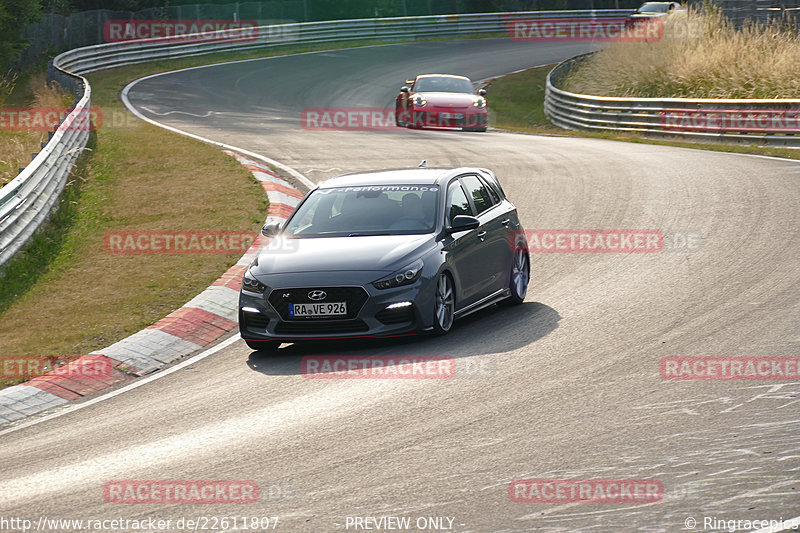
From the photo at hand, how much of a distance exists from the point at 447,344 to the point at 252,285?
6.15 ft

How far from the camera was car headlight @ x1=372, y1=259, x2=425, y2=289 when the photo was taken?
9.70m

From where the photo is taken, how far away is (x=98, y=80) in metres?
37.4

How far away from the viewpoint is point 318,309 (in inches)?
382

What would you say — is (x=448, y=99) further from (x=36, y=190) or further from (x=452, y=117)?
(x=36, y=190)

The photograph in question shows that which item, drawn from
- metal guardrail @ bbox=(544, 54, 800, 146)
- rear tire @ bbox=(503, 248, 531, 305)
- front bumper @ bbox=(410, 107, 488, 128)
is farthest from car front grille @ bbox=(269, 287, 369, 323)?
front bumper @ bbox=(410, 107, 488, 128)

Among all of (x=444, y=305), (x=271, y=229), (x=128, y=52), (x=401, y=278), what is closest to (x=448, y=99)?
(x=128, y=52)

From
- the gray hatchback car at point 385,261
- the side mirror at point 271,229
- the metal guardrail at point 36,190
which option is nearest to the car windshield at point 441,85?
the metal guardrail at point 36,190

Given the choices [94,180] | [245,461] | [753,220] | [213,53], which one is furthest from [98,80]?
[245,461]

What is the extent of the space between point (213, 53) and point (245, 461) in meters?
41.5

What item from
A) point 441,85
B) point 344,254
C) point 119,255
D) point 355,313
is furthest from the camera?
point 441,85

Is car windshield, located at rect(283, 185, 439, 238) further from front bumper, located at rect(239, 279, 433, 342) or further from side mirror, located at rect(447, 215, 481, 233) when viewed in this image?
front bumper, located at rect(239, 279, 433, 342)

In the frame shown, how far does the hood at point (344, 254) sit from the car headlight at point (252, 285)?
0.07 m

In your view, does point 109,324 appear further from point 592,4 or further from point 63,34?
point 592,4

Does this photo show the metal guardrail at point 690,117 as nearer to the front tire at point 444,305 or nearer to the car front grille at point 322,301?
the front tire at point 444,305
